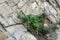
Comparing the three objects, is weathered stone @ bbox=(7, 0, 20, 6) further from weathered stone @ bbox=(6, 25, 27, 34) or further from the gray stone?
weathered stone @ bbox=(6, 25, 27, 34)

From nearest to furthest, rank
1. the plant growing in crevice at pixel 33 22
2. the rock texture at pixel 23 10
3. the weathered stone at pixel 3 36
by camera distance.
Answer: the weathered stone at pixel 3 36
the rock texture at pixel 23 10
the plant growing in crevice at pixel 33 22

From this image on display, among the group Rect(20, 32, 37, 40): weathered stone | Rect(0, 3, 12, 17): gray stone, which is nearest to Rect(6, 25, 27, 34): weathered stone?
Rect(20, 32, 37, 40): weathered stone

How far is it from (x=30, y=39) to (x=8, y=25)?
769 millimetres

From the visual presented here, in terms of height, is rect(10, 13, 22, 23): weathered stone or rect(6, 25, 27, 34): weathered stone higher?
rect(10, 13, 22, 23): weathered stone

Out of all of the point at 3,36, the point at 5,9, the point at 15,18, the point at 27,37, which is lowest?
the point at 27,37

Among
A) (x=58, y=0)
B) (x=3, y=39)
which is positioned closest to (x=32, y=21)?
(x=3, y=39)

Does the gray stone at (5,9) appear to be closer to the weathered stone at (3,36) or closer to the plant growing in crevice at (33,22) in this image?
the plant growing in crevice at (33,22)

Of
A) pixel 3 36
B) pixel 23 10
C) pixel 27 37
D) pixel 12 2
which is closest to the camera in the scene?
pixel 3 36

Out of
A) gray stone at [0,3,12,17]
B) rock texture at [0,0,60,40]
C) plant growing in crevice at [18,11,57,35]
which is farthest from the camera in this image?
plant growing in crevice at [18,11,57,35]

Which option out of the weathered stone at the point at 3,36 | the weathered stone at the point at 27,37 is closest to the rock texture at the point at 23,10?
the weathered stone at the point at 27,37

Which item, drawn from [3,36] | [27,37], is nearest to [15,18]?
[27,37]

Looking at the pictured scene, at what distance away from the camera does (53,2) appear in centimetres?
855

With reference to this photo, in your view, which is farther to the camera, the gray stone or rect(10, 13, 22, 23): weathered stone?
rect(10, 13, 22, 23): weathered stone

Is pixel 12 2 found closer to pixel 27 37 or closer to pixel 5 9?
pixel 5 9
